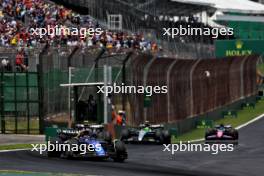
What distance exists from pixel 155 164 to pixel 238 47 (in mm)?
36194

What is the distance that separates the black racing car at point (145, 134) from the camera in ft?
104

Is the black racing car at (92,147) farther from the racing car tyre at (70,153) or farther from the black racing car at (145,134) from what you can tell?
the black racing car at (145,134)

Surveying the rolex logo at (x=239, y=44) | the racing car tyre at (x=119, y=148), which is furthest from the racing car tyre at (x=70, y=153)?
the rolex logo at (x=239, y=44)

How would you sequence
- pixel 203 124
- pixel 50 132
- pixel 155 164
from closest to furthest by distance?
pixel 155 164 → pixel 50 132 → pixel 203 124

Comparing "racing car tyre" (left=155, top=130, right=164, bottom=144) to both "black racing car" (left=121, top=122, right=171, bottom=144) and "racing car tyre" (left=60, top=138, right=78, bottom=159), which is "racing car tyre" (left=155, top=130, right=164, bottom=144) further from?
"racing car tyre" (left=60, top=138, right=78, bottom=159)

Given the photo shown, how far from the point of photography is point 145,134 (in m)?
31.8

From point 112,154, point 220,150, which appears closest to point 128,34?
point 220,150

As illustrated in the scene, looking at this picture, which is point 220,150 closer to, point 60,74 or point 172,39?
point 60,74

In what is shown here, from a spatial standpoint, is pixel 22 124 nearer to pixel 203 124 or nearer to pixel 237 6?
pixel 203 124

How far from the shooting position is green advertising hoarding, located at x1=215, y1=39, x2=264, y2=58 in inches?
2235

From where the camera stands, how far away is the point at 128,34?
4422cm

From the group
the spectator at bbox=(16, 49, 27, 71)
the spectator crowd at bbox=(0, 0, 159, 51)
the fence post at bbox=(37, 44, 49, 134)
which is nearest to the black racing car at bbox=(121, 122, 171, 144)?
the fence post at bbox=(37, 44, 49, 134)

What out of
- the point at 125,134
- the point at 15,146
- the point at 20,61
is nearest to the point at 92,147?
the point at 15,146

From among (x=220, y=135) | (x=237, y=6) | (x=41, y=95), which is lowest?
(x=220, y=135)
